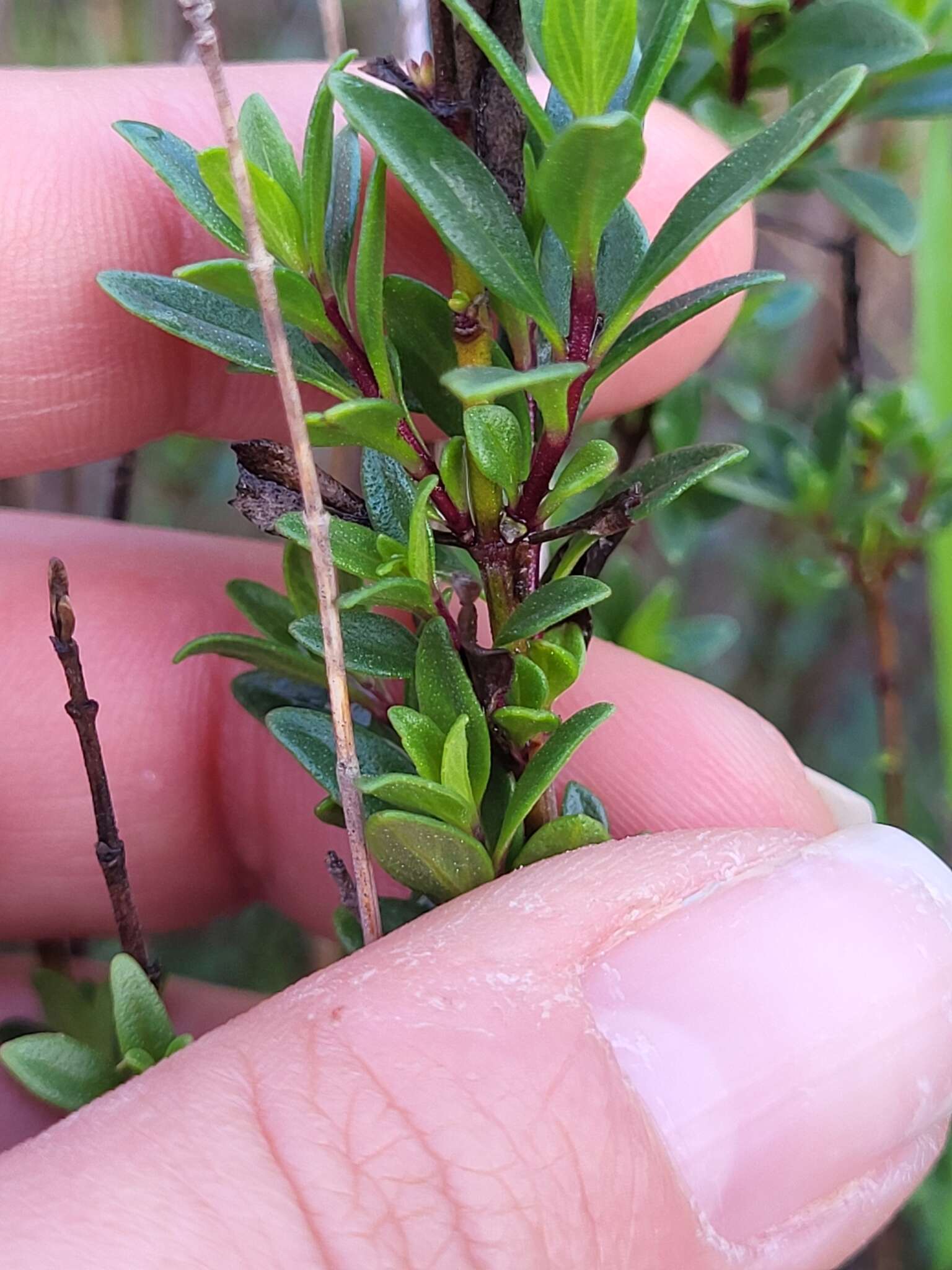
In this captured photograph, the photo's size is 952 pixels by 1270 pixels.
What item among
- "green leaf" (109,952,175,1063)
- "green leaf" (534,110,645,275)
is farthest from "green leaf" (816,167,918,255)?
"green leaf" (109,952,175,1063)

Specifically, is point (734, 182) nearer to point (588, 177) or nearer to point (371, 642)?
point (588, 177)

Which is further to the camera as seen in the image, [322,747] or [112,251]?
[112,251]

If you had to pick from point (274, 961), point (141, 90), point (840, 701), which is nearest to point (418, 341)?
point (141, 90)

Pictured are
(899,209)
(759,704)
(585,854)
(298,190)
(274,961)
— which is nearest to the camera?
(298,190)

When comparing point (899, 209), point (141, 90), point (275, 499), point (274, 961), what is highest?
point (141, 90)

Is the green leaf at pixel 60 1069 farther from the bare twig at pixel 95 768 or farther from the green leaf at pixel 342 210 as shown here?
the green leaf at pixel 342 210

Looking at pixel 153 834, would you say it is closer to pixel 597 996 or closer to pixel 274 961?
pixel 274 961

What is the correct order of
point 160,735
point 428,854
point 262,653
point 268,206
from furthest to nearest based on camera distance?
point 160,735 < point 262,653 < point 428,854 < point 268,206

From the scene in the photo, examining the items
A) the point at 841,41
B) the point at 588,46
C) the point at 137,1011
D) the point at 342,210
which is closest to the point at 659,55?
the point at 588,46
